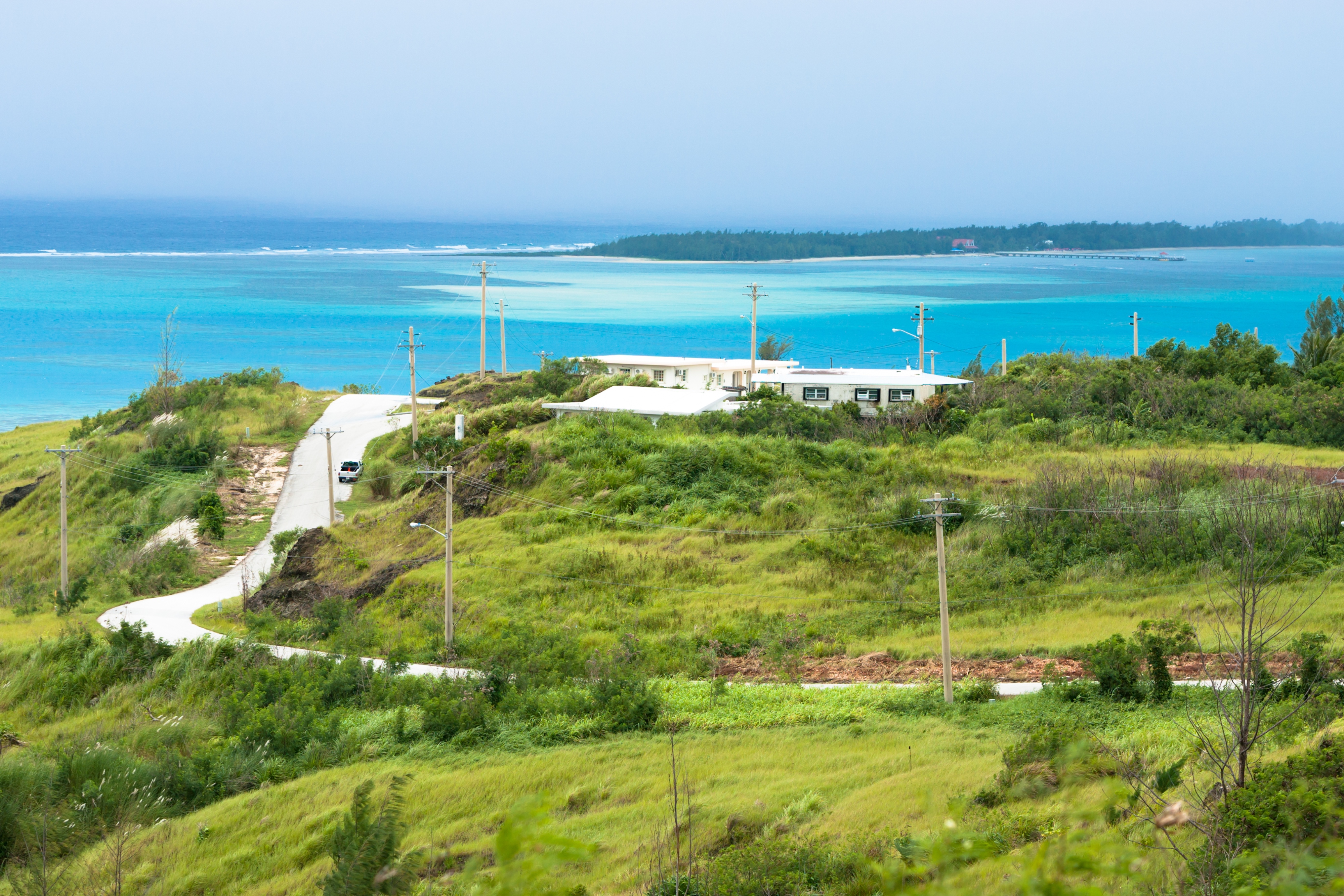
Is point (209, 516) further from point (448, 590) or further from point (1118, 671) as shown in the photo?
point (1118, 671)

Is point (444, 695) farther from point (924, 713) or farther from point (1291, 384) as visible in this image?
point (1291, 384)

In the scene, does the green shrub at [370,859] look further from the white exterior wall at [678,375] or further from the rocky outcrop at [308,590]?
the white exterior wall at [678,375]

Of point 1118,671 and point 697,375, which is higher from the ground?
point 697,375

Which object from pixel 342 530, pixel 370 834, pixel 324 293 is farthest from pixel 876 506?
pixel 324 293

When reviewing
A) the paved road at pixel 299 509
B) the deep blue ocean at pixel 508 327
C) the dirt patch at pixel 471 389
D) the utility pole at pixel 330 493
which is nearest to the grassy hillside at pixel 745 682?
the utility pole at pixel 330 493

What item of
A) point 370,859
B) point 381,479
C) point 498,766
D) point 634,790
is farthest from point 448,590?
point 381,479

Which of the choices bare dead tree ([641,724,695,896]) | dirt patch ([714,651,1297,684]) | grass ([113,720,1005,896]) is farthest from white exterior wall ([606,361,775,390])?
bare dead tree ([641,724,695,896])
